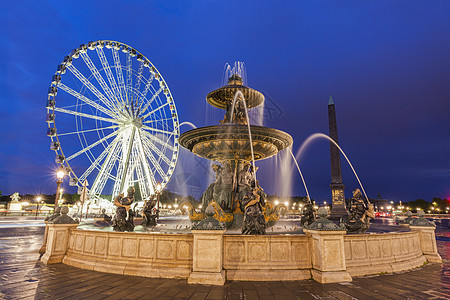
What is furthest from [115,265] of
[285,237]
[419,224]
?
[419,224]

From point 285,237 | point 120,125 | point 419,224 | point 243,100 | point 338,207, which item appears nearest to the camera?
point 285,237

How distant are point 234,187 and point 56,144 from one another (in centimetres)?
1972

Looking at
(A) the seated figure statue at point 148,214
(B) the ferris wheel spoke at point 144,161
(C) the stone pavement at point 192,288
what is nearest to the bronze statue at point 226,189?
(A) the seated figure statue at point 148,214

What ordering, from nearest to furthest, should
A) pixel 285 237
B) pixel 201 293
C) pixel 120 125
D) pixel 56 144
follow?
pixel 201 293 < pixel 285 237 < pixel 56 144 < pixel 120 125

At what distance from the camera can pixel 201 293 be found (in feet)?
16.5

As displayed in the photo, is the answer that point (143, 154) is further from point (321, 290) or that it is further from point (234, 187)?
point (321, 290)

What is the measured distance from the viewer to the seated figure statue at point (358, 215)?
8.72 meters

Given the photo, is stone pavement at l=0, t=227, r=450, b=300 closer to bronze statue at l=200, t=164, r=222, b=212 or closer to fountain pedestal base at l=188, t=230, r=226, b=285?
fountain pedestal base at l=188, t=230, r=226, b=285

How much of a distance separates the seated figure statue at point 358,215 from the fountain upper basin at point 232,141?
414 centimetres

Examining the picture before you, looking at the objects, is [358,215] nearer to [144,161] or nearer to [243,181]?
[243,181]

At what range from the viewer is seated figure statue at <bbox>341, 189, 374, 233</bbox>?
28.6 ft

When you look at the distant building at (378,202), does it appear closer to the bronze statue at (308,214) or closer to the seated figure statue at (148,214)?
the bronze statue at (308,214)

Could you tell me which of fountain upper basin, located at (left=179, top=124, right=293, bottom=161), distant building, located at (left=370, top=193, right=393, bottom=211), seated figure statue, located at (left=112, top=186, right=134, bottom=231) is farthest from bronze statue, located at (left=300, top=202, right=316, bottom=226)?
distant building, located at (left=370, top=193, right=393, bottom=211)

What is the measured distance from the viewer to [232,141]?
11.8 meters
